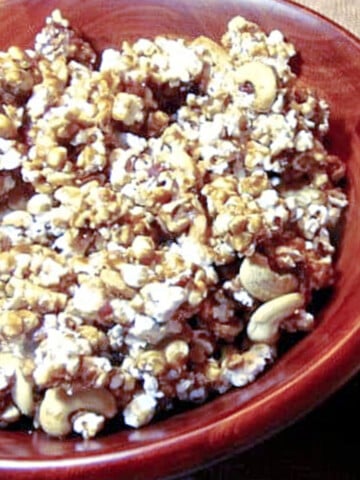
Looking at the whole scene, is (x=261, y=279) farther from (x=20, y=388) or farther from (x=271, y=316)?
(x=20, y=388)

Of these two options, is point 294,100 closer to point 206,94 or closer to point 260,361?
point 206,94

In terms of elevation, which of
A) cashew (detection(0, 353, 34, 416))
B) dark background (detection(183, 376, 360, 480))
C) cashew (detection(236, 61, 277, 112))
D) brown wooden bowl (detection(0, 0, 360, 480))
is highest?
cashew (detection(236, 61, 277, 112))

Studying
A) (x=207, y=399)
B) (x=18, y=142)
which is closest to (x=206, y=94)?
(x=18, y=142)

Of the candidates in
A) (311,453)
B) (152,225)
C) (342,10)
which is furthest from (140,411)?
(342,10)

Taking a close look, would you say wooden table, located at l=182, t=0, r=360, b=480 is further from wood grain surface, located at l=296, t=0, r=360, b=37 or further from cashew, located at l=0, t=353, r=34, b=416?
wood grain surface, located at l=296, t=0, r=360, b=37

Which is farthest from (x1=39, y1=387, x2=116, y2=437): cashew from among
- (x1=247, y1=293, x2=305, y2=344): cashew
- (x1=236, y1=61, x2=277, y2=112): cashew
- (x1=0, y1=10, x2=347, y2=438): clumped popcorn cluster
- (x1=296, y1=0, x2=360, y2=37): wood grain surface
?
(x1=296, y1=0, x2=360, y2=37): wood grain surface

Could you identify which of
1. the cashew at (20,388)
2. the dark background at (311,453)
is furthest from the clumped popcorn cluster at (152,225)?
the dark background at (311,453)

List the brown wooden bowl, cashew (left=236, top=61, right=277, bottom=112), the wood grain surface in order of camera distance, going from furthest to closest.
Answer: the wood grain surface < cashew (left=236, top=61, right=277, bottom=112) < the brown wooden bowl

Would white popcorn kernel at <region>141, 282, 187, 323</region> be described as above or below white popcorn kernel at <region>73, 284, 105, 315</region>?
above
